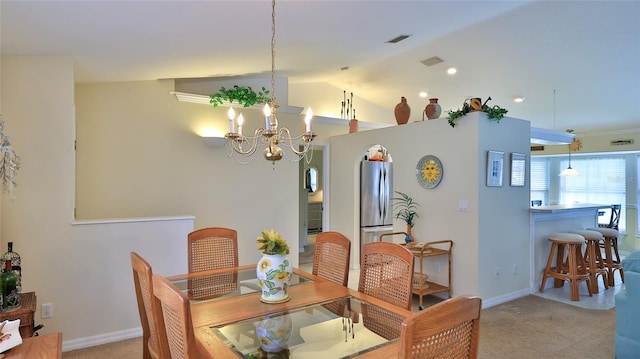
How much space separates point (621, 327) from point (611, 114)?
494 cm

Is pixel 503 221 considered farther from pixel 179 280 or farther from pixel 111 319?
pixel 111 319

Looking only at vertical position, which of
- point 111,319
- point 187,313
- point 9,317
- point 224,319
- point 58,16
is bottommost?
point 111,319

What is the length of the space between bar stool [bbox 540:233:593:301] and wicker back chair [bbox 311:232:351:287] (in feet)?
10.8

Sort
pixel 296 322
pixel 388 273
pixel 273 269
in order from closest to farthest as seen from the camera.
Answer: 1. pixel 296 322
2. pixel 273 269
3. pixel 388 273

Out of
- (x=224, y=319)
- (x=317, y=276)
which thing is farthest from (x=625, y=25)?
(x=224, y=319)

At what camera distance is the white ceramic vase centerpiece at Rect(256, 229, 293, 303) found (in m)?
1.94

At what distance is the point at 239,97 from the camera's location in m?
4.22

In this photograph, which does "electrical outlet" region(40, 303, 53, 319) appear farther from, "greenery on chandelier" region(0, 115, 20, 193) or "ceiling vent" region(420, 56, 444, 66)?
→ "ceiling vent" region(420, 56, 444, 66)

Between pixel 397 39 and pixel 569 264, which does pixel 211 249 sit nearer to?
pixel 397 39

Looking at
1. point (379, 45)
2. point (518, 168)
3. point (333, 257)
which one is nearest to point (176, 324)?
point (333, 257)

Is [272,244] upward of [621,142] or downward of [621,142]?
downward

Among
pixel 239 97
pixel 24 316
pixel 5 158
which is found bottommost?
pixel 24 316

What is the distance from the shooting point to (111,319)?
10.1ft

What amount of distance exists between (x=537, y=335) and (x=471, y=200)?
1413mm
